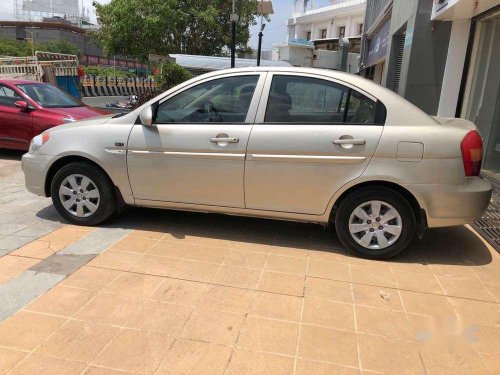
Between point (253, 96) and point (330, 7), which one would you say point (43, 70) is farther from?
point (330, 7)

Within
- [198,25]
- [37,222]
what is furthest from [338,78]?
[198,25]

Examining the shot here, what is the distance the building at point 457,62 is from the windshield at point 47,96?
23.6ft

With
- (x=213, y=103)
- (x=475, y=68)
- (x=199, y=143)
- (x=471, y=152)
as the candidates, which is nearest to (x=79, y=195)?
(x=199, y=143)

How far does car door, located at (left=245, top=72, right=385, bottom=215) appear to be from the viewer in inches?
154

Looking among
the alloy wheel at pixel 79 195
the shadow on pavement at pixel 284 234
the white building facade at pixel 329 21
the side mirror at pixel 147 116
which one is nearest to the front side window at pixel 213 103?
the side mirror at pixel 147 116

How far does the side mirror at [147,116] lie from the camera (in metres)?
4.23

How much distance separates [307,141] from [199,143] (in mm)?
1017

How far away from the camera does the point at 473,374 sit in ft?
8.49

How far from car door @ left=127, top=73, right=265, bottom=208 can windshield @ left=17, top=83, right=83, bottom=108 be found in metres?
5.01

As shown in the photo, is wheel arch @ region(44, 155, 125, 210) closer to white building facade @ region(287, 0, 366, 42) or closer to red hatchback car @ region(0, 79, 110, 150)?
red hatchback car @ region(0, 79, 110, 150)

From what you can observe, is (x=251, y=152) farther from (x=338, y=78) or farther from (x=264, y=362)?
(x=264, y=362)

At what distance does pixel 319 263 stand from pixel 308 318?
94cm

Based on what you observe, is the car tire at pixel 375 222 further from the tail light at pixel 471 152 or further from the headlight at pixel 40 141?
the headlight at pixel 40 141

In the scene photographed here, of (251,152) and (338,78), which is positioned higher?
(338,78)
